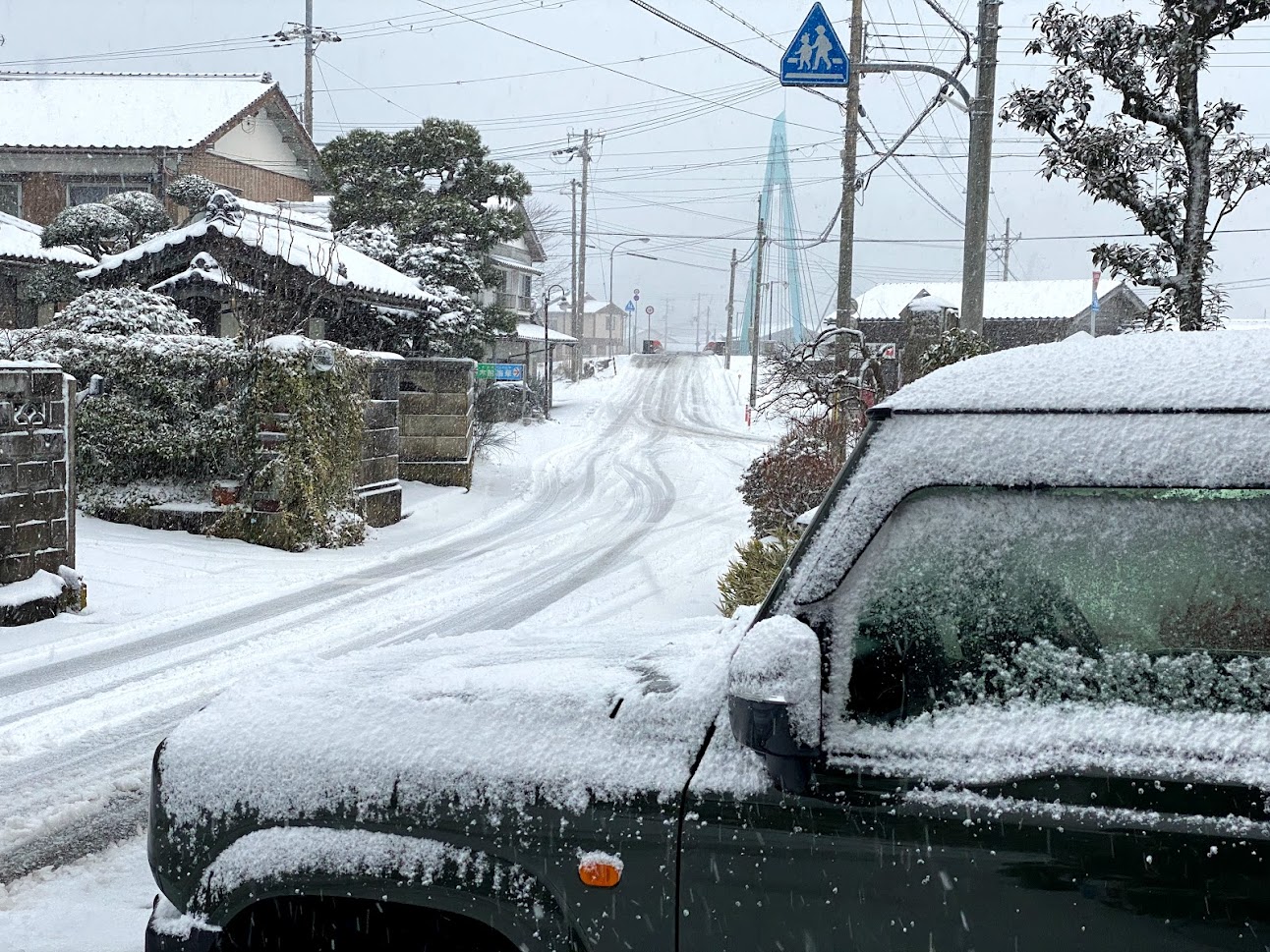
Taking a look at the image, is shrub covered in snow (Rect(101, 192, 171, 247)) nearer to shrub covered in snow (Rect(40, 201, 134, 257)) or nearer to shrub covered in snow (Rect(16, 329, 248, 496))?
shrub covered in snow (Rect(40, 201, 134, 257))

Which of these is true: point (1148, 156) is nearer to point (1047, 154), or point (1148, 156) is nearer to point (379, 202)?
point (1047, 154)

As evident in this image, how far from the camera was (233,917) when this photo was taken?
2.10m

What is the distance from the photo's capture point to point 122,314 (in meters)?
14.0

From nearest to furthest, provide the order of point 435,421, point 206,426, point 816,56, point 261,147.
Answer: point 206,426 → point 816,56 → point 435,421 → point 261,147

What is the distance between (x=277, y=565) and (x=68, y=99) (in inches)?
1165

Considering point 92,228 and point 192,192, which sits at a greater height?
point 192,192

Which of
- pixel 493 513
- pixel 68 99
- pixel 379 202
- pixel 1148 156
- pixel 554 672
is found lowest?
pixel 493 513

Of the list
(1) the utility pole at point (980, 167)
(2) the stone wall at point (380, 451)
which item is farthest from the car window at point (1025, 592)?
(2) the stone wall at point (380, 451)

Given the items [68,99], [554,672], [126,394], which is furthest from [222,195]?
[68,99]

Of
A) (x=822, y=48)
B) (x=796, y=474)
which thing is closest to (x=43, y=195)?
(x=822, y=48)

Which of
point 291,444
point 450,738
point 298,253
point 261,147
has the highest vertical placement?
point 261,147

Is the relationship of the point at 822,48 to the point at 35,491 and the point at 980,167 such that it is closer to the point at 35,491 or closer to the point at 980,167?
the point at 980,167

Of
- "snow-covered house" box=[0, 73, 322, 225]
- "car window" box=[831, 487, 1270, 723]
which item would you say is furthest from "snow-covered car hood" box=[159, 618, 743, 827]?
"snow-covered house" box=[0, 73, 322, 225]

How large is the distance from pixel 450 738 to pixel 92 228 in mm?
24795
